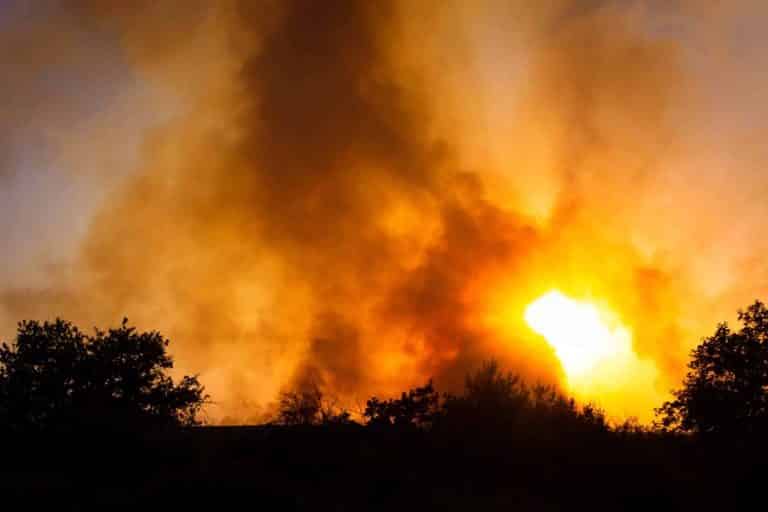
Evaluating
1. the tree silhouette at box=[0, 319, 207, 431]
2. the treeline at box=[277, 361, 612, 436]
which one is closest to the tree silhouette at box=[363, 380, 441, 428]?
the treeline at box=[277, 361, 612, 436]

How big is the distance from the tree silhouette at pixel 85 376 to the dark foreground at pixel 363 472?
11.2 m

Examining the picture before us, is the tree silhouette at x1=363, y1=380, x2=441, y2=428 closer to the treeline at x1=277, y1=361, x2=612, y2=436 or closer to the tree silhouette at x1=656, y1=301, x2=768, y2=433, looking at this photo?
the treeline at x1=277, y1=361, x2=612, y2=436

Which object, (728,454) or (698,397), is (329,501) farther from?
(698,397)

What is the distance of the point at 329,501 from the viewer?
17.0 m

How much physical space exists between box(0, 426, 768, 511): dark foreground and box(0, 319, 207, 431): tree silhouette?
11180 mm

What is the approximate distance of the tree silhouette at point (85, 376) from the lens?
32344 millimetres

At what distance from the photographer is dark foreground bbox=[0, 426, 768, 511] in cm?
1658

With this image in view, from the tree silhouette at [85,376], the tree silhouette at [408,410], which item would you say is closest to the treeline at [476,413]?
the tree silhouette at [408,410]

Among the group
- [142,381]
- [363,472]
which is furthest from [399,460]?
[142,381]

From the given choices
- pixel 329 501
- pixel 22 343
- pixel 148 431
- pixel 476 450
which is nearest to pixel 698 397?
pixel 476 450

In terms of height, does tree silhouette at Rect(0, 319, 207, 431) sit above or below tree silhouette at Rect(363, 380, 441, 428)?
above

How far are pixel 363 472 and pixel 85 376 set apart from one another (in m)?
21.2

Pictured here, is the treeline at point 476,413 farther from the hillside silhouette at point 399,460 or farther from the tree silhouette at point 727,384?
the tree silhouette at point 727,384

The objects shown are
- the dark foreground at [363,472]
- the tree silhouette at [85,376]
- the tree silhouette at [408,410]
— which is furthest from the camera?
the tree silhouette at [85,376]
